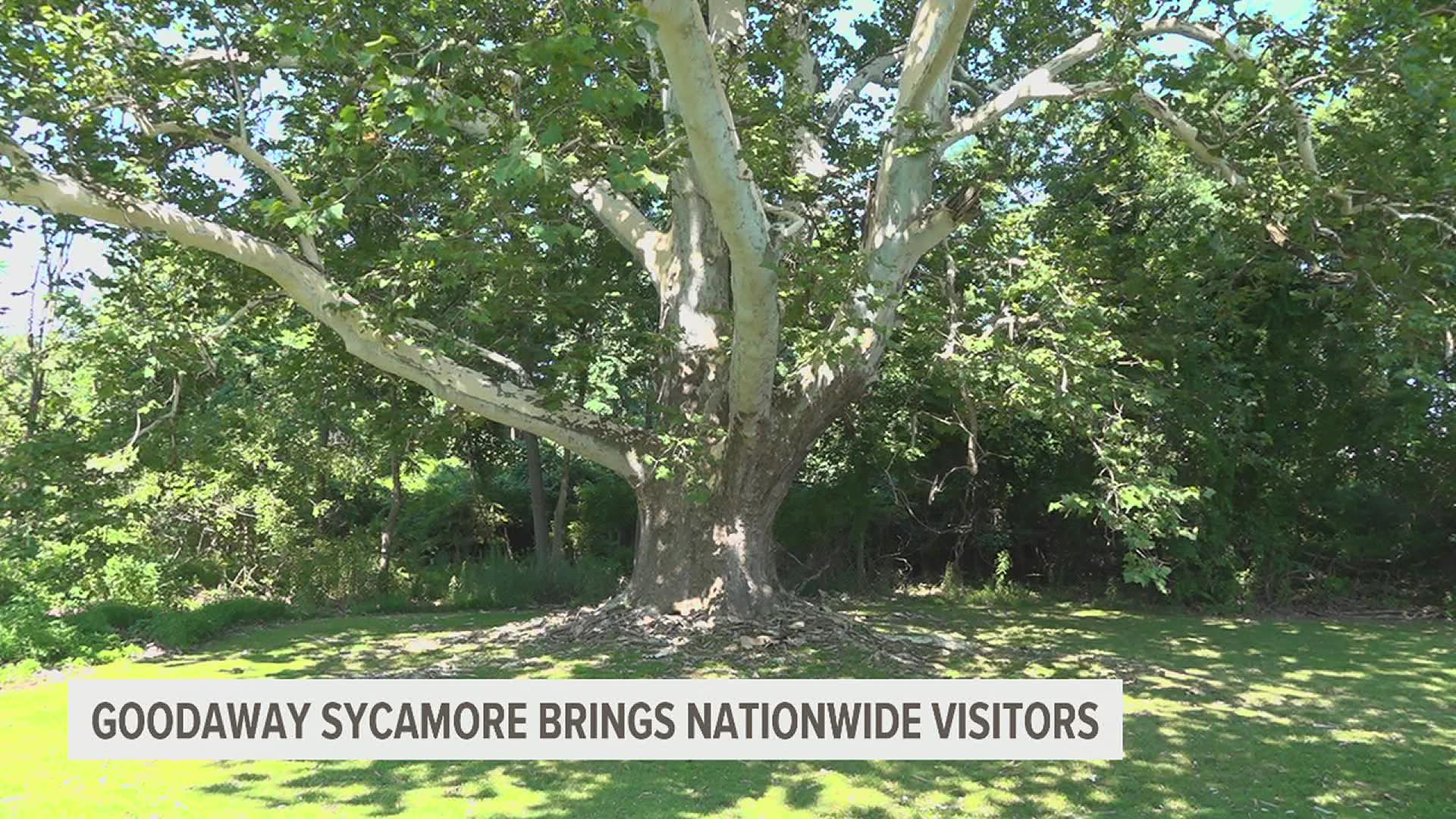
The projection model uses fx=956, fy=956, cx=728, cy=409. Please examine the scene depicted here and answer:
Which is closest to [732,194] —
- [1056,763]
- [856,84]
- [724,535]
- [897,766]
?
[897,766]

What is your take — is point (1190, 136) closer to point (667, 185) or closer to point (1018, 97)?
point (1018, 97)

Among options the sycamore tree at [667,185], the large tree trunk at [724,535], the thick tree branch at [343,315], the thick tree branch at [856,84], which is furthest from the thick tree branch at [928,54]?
the thick tree branch at [343,315]

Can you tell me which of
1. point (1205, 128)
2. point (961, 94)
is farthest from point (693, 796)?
point (961, 94)

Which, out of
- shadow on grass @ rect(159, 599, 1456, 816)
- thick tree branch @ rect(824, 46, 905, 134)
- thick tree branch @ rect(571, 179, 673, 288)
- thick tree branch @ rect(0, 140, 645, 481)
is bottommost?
shadow on grass @ rect(159, 599, 1456, 816)

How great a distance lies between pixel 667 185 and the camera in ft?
20.9

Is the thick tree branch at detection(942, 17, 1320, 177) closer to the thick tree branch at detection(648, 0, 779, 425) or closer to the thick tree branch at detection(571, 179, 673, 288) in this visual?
the thick tree branch at detection(648, 0, 779, 425)

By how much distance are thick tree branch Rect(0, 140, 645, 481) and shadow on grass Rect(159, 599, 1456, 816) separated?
2121mm

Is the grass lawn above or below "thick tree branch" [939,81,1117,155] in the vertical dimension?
below

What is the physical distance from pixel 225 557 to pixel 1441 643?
586 inches

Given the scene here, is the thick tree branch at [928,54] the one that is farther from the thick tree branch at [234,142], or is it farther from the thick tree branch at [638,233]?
the thick tree branch at [234,142]

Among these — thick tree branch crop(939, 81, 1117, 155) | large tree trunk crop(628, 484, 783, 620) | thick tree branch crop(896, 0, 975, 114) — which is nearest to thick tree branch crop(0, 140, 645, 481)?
large tree trunk crop(628, 484, 783, 620)

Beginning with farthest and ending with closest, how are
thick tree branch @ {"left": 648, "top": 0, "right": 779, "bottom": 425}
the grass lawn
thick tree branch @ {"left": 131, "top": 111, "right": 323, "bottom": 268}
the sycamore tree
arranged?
thick tree branch @ {"left": 131, "top": 111, "right": 323, "bottom": 268} < the sycamore tree < thick tree branch @ {"left": 648, "top": 0, "right": 779, "bottom": 425} < the grass lawn

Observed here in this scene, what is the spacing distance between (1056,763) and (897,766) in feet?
2.82

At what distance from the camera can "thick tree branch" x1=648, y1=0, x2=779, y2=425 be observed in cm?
495
